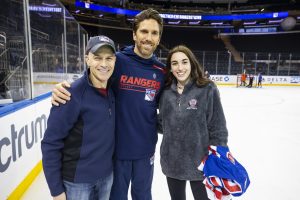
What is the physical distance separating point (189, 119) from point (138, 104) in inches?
12.2

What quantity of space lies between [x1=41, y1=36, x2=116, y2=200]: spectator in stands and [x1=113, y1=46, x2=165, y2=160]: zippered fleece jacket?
0.52 feet

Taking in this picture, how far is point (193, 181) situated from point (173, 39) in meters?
21.9

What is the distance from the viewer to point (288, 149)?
3.46m

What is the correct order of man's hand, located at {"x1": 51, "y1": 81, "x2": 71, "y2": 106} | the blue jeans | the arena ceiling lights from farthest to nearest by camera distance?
the arena ceiling lights < the blue jeans < man's hand, located at {"x1": 51, "y1": 81, "x2": 71, "y2": 106}

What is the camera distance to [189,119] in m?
1.37

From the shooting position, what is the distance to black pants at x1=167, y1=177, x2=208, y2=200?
1431 mm

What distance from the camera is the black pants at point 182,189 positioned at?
1431 millimetres

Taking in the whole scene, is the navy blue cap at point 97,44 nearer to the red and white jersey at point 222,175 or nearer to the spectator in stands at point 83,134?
the spectator in stands at point 83,134

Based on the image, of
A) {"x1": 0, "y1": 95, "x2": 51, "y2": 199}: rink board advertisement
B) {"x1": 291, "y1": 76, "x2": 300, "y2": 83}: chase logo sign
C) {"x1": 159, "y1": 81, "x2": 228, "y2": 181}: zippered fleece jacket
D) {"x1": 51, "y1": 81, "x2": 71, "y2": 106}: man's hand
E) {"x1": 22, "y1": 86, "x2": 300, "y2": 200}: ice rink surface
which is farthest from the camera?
{"x1": 291, "y1": 76, "x2": 300, "y2": 83}: chase logo sign

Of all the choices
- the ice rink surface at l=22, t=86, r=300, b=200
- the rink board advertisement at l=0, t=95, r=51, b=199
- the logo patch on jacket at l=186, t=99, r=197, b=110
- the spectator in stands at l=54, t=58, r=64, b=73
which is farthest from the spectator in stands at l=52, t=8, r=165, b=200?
the spectator in stands at l=54, t=58, r=64, b=73

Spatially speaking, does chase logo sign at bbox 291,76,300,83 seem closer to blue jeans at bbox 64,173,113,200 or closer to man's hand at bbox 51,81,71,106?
blue jeans at bbox 64,173,113,200

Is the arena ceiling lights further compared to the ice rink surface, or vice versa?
the arena ceiling lights

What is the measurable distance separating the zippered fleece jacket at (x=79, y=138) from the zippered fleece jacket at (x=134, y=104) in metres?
0.16

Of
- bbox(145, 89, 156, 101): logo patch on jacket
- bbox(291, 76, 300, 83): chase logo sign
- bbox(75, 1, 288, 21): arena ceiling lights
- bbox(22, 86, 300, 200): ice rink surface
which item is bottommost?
bbox(22, 86, 300, 200): ice rink surface
